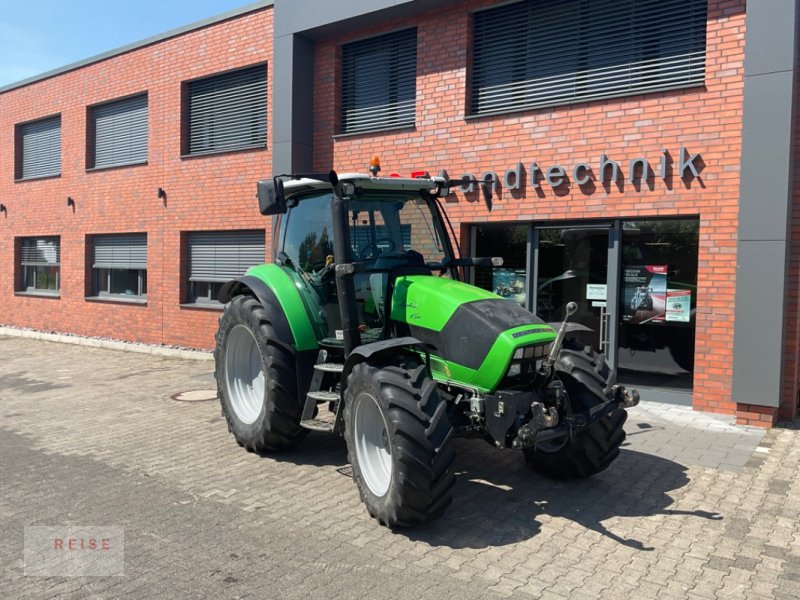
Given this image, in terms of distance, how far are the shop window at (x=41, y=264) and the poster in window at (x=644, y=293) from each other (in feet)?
42.9

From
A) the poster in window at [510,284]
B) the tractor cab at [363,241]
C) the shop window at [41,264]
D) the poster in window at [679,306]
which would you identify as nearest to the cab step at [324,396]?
the tractor cab at [363,241]

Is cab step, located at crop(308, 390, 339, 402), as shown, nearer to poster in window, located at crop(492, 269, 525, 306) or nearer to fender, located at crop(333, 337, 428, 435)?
fender, located at crop(333, 337, 428, 435)

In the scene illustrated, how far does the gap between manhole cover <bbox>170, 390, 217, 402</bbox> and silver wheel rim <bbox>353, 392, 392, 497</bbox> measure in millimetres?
4395

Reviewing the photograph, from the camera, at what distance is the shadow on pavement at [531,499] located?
4438 mm

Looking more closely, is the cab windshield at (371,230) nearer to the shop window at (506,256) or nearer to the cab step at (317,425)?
the cab step at (317,425)

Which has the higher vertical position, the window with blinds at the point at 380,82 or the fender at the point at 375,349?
the window with blinds at the point at 380,82

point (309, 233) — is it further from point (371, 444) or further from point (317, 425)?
point (371, 444)

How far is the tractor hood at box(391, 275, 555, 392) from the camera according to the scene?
15.1ft

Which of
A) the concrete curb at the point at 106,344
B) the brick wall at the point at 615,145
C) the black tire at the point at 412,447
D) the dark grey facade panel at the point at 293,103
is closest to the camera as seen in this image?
the black tire at the point at 412,447

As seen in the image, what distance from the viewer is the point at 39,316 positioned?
53.4 feet

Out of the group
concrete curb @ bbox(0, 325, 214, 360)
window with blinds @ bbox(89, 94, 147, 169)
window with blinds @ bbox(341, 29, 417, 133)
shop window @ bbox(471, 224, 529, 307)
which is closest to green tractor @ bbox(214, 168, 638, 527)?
shop window @ bbox(471, 224, 529, 307)

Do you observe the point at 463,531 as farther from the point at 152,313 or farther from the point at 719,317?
the point at 152,313

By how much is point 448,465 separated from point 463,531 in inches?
22.1

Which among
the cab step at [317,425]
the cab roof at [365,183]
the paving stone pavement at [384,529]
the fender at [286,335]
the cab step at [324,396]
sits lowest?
the paving stone pavement at [384,529]
